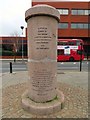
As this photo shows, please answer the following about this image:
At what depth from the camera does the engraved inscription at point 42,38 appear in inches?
208

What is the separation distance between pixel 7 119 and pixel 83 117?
6.52ft

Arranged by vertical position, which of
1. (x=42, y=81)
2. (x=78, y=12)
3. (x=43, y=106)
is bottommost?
(x=43, y=106)

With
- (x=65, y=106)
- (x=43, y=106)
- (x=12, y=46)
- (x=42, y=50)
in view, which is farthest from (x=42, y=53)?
(x=12, y=46)

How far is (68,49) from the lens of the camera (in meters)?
28.3

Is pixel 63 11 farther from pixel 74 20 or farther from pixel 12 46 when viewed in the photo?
pixel 12 46

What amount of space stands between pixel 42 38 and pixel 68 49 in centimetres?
2340

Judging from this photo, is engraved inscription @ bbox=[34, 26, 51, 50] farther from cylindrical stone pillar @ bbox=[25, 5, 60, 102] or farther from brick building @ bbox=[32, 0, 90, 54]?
brick building @ bbox=[32, 0, 90, 54]

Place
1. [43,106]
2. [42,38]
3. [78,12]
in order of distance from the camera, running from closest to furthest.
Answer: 1. [43,106]
2. [42,38]
3. [78,12]

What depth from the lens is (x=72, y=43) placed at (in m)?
28.7

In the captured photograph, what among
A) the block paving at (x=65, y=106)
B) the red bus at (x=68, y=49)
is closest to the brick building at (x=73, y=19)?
the red bus at (x=68, y=49)

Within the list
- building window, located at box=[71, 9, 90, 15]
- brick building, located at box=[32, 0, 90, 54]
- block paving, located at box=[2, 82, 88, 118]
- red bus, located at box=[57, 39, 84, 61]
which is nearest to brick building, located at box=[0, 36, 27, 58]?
brick building, located at box=[32, 0, 90, 54]

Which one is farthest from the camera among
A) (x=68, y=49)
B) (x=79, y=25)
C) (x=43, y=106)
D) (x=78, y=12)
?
(x=78, y=12)

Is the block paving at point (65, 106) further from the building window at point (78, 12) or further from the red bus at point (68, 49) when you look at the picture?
the building window at point (78, 12)

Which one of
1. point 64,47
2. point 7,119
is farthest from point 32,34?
point 64,47
